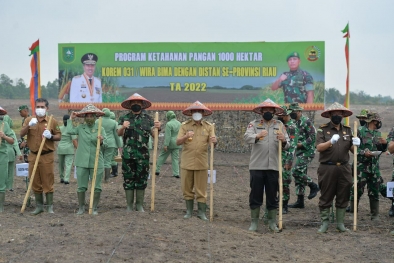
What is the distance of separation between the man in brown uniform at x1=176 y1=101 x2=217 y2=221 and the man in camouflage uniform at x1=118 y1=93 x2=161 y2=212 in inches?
23.7

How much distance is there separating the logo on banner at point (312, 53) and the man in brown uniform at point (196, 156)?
565 inches

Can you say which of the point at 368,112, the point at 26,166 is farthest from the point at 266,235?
the point at 26,166

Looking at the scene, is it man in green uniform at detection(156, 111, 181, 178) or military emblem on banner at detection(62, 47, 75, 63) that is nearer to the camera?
man in green uniform at detection(156, 111, 181, 178)

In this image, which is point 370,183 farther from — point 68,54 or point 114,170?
point 68,54

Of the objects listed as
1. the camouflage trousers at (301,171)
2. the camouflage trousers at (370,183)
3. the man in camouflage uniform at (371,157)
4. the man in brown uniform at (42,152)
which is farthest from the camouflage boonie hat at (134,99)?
the camouflage trousers at (370,183)

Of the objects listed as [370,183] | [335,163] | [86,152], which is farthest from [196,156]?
[370,183]

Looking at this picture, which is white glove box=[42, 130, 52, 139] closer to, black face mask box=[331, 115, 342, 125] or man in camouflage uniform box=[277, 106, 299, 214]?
man in camouflage uniform box=[277, 106, 299, 214]

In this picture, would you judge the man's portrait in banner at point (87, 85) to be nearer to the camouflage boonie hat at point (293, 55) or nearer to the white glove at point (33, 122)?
the camouflage boonie hat at point (293, 55)

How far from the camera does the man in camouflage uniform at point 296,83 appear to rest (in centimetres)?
2375

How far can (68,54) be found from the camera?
78.6ft

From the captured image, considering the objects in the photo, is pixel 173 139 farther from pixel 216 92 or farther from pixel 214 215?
pixel 216 92

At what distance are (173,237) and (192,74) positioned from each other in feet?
53.8

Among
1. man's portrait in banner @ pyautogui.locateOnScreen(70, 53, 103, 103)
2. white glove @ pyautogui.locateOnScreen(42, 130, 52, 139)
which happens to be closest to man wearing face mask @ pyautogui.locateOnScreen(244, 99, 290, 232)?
white glove @ pyautogui.locateOnScreen(42, 130, 52, 139)

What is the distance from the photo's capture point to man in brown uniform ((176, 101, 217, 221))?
9.93 metres
